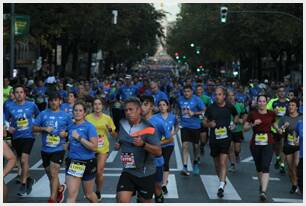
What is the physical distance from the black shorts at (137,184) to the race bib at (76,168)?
39.9 inches

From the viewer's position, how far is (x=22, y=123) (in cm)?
1108

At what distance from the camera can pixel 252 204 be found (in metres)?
9.89

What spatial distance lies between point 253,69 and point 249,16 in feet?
88.5

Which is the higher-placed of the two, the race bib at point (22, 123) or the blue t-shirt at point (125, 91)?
the race bib at point (22, 123)

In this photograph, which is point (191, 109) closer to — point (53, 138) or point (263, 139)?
point (263, 139)

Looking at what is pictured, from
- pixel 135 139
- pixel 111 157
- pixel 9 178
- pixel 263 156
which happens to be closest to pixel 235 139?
pixel 111 157

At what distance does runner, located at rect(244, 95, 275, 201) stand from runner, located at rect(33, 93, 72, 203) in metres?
2.74

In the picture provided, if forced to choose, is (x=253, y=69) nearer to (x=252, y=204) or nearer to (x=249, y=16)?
(x=249, y=16)

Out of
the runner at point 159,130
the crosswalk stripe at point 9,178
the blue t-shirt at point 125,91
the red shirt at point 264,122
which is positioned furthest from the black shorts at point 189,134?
the blue t-shirt at point 125,91

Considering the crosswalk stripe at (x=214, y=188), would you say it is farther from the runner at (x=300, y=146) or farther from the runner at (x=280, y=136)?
the runner at (x=280, y=136)

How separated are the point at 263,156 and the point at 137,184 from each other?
336 cm

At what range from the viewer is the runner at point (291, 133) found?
10703 mm

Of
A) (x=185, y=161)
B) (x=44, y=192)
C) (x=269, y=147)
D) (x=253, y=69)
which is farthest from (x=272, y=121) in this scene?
(x=253, y=69)

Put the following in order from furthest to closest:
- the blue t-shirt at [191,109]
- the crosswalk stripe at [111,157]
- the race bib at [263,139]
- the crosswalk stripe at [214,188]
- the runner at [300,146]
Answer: the crosswalk stripe at [111,157] < the blue t-shirt at [191,109] < the crosswalk stripe at [214,188] < the race bib at [263,139] < the runner at [300,146]
